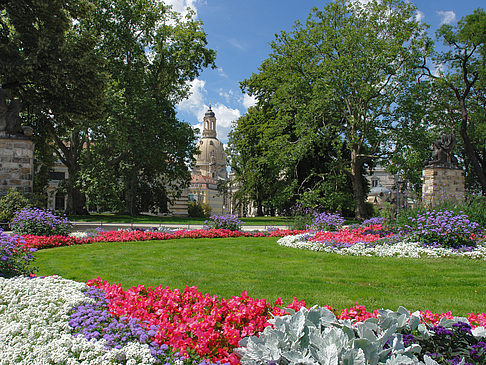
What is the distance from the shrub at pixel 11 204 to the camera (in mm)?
13000

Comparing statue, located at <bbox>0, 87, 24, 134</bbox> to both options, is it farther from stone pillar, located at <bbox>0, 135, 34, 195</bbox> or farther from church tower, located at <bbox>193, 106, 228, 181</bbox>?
church tower, located at <bbox>193, 106, 228, 181</bbox>

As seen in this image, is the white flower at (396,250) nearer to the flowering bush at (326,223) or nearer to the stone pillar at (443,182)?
the flowering bush at (326,223)

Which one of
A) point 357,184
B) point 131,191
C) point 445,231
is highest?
point 357,184

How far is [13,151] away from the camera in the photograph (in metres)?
14.6

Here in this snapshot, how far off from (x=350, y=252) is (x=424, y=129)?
604 inches

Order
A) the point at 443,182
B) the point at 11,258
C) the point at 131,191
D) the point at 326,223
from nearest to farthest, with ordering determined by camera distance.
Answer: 1. the point at 11,258
2. the point at 326,223
3. the point at 443,182
4. the point at 131,191

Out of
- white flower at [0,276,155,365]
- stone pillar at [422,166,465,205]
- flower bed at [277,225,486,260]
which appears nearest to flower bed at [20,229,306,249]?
flower bed at [277,225,486,260]

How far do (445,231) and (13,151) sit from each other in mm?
15537

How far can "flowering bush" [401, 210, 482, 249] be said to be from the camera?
994 centimetres

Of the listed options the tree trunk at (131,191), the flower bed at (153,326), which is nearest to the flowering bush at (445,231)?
the flower bed at (153,326)

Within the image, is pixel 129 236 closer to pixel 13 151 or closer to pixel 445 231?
pixel 13 151

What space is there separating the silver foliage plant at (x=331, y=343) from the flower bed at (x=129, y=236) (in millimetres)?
9163

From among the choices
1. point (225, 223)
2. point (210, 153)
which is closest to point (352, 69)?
point (225, 223)

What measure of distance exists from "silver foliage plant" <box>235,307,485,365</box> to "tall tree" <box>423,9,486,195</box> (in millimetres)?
27208
